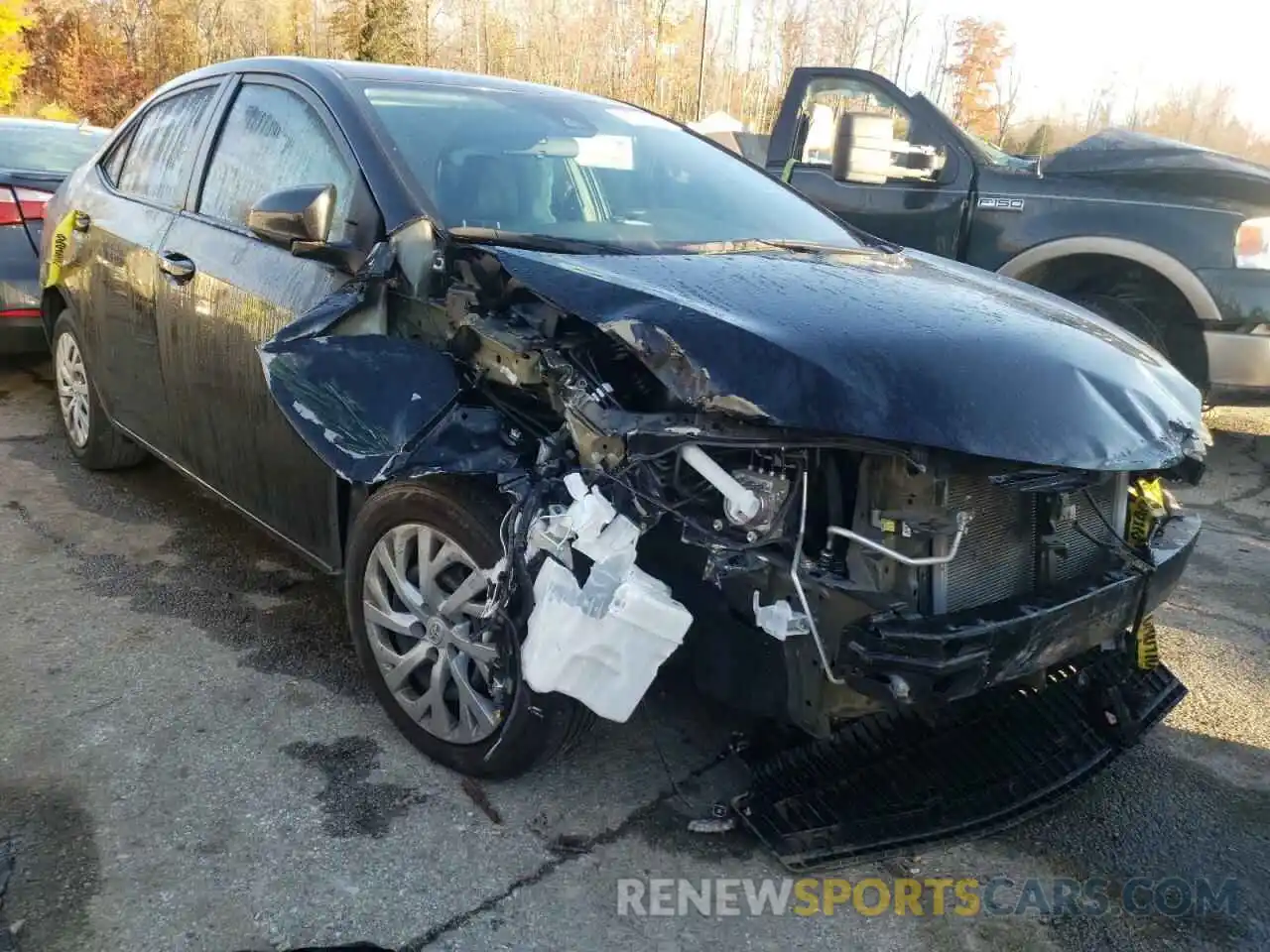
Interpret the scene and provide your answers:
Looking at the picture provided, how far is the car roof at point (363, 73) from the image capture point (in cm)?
331

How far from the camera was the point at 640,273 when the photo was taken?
2.53m

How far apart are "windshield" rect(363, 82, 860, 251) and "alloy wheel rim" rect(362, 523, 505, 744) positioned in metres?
0.89

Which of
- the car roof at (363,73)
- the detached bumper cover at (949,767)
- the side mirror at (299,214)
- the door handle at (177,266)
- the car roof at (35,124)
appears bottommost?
the detached bumper cover at (949,767)

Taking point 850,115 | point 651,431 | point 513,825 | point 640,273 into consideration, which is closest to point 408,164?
point 640,273

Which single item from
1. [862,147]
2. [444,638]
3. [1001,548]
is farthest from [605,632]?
[862,147]

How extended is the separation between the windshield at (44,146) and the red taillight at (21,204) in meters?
0.34

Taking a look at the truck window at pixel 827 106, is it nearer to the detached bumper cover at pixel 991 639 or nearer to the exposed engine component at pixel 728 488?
the detached bumper cover at pixel 991 639

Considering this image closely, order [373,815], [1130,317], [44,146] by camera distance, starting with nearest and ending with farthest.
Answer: [373,815] → [1130,317] → [44,146]

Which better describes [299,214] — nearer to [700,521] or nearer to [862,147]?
[700,521]

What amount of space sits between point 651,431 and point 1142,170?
182 inches

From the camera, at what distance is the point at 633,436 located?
2.19 metres

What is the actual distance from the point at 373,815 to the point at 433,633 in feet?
1.49

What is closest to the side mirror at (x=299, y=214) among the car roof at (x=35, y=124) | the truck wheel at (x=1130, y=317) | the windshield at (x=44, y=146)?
the windshield at (x=44, y=146)

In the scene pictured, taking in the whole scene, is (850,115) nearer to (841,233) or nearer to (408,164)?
(841,233)
